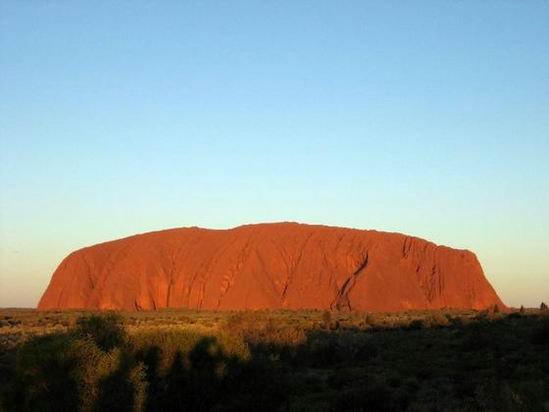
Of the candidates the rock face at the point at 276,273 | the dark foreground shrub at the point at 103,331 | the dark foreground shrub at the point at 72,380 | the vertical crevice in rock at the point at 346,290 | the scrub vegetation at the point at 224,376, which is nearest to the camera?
the dark foreground shrub at the point at 72,380

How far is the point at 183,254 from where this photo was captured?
86062 millimetres

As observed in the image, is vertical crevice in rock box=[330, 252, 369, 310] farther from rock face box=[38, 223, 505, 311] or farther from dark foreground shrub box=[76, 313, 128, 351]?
dark foreground shrub box=[76, 313, 128, 351]

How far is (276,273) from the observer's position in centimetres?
7944

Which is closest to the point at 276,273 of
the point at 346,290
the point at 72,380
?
the point at 346,290

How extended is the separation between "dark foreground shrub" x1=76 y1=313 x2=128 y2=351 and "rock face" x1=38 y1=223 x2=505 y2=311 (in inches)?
2376

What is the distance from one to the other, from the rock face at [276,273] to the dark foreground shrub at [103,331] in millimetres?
60339

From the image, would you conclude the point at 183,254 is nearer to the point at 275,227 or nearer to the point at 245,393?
the point at 275,227

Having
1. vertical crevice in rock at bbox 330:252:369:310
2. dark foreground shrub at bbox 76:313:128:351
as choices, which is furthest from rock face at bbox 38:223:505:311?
dark foreground shrub at bbox 76:313:128:351

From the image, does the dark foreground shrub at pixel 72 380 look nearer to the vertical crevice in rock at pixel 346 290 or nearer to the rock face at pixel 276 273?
the rock face at pixel 276 273

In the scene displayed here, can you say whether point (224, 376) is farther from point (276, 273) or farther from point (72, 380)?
point (276, 273)

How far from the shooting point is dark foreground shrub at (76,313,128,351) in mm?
Result: 12789

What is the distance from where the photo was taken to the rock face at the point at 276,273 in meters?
75.9

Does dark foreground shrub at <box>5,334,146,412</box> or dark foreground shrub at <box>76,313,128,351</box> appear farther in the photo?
dark foreground shrub at <box>76,313,128,351</box>

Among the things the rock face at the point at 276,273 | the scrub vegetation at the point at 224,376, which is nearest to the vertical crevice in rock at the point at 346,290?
the rock face at the point at 276,273
